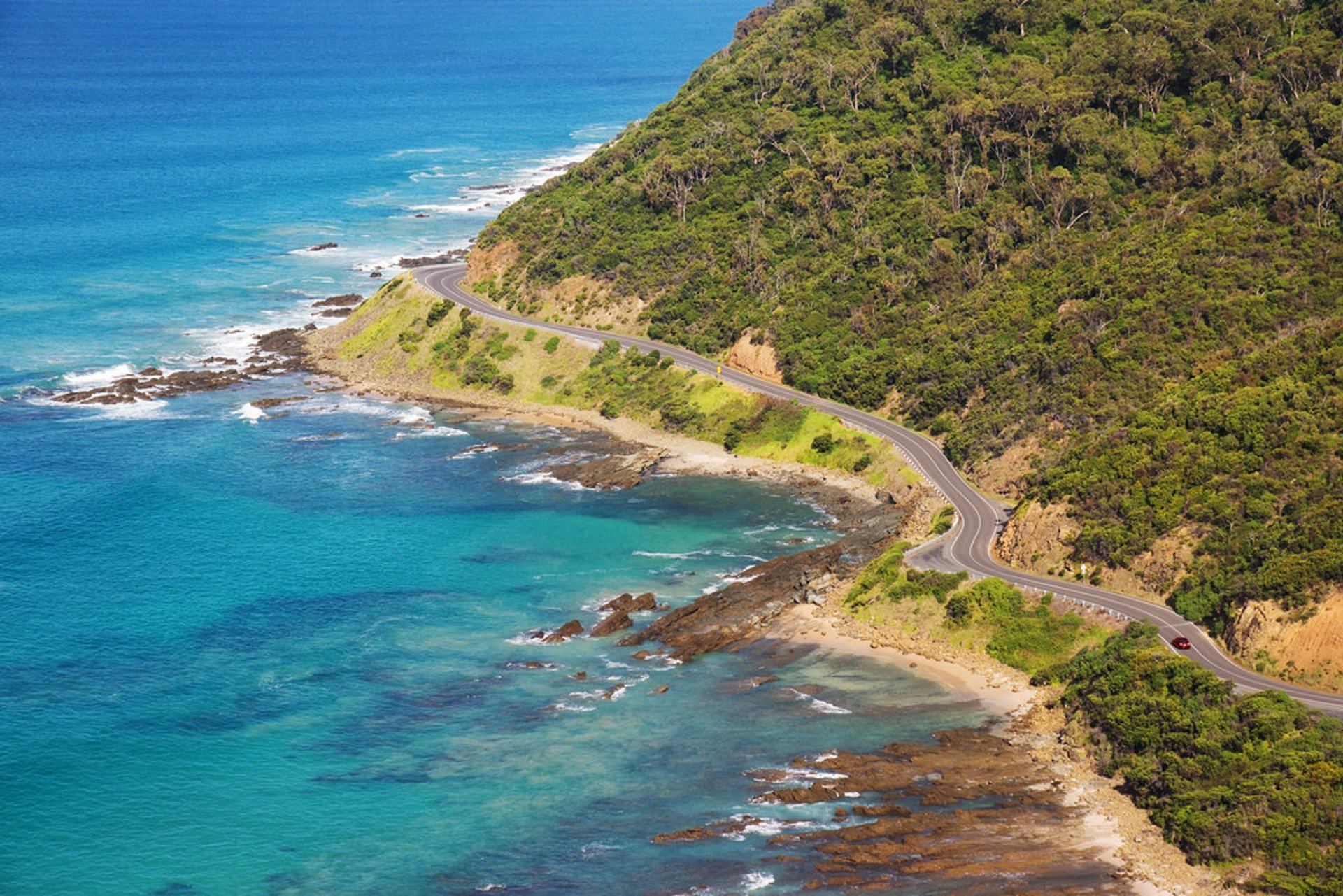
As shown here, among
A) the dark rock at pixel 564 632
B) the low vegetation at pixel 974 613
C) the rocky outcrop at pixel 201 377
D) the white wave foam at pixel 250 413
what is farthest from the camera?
the rocky outcrop at pixel 201 377

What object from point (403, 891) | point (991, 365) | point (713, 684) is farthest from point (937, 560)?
→ point (403, 891)

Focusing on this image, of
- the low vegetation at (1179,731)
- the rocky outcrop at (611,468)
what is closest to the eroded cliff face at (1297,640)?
the low vegetation at (1179,731)

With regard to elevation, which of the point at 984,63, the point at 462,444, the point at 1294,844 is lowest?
the point at 1294,844

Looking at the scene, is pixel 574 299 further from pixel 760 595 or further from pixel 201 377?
pixel 760 595

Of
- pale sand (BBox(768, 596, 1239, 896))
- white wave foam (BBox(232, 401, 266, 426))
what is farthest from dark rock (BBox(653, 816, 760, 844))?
white wave foam (BBox(232, 401, 266, 426))

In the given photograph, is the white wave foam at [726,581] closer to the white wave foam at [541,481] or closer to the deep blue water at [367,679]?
the deep blue water at [367,679]

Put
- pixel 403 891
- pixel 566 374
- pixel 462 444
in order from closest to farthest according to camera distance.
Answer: pixel 403 891 → pixel 462 444 → pixel 566 374

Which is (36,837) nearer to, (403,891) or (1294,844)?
(403,891)

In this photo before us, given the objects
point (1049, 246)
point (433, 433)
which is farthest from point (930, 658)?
point (433, 433)
